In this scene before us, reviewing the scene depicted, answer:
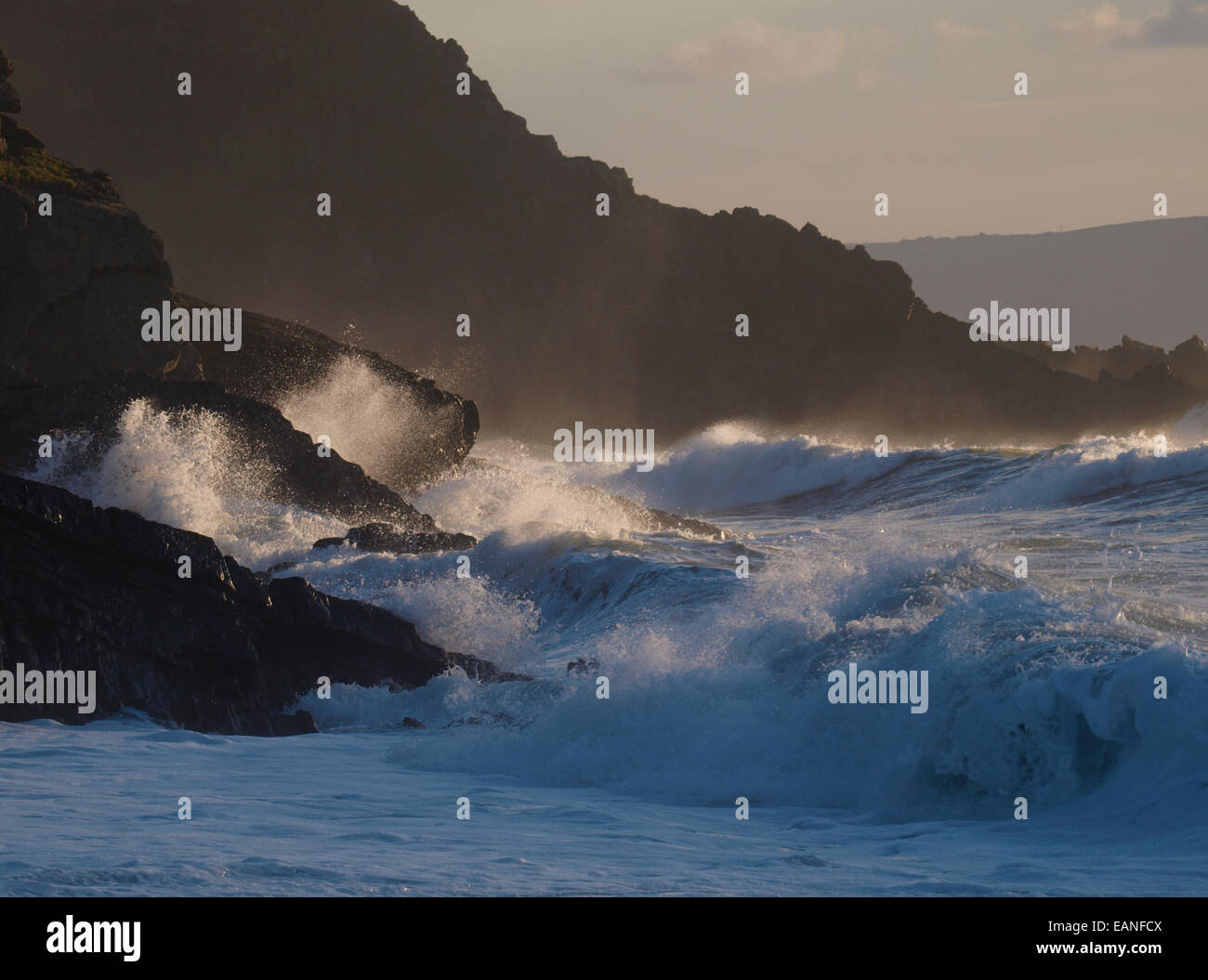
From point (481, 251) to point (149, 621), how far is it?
76.1m

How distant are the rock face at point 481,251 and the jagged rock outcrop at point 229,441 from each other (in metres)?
52.7

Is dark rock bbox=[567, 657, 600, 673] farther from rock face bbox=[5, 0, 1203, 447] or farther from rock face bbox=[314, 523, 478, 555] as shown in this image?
rock face bbox=[5, 0, 1203, 447]

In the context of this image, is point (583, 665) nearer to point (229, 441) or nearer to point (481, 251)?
point (229, 441)

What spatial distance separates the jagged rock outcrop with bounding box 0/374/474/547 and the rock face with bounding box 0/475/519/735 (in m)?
7.57

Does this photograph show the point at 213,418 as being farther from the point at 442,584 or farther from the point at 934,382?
the point at 934,382

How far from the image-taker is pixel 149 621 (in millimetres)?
11773

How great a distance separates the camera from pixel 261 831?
7.79 m

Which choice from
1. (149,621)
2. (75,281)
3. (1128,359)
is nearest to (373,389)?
(75,281)

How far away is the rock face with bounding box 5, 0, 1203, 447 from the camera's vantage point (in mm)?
73875

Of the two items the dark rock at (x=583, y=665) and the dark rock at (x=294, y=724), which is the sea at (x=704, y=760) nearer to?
the dark rock at (x=583, y=665)

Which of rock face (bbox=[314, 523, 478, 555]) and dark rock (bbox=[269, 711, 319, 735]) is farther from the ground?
rock face (bbox=[314, 523, 478, 555])

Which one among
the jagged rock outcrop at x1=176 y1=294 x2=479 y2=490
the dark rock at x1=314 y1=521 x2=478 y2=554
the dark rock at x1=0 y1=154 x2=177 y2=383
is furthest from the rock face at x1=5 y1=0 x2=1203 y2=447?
the dark rock at x1=314 y1=521 x2=478 y2=554

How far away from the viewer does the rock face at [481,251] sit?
7388 centimetres

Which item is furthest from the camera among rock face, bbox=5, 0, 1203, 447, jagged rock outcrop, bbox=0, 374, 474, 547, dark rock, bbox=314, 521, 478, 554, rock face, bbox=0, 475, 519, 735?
rock face, bbox=5, 0, 1203, 447
